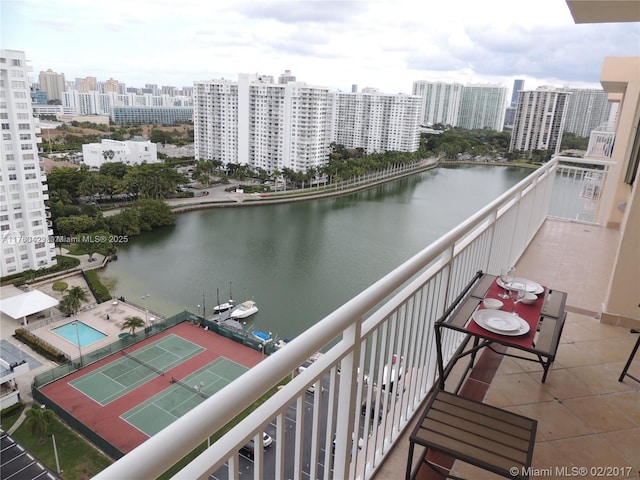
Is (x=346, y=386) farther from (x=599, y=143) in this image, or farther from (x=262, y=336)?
(x=262, y=336)

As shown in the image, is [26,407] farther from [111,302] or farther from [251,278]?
[251,278]

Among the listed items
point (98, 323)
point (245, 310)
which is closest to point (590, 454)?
point (245, 310)

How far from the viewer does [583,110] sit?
113 feet


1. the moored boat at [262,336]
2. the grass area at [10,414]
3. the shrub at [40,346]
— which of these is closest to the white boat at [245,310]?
the moored boat at [262,336]

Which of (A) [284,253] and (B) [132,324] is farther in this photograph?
(A) [284,253]

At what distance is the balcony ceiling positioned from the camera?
94.0 inches

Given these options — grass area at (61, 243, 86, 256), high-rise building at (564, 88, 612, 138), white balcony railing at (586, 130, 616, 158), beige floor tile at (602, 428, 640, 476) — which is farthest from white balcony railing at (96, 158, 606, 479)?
high-rise building at (564, 88, 612, 138)

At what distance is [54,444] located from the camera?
13.4m

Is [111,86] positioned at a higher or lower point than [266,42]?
lower

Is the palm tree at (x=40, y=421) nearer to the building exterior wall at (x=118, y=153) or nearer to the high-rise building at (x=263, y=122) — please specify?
the building exterior wall at (x=118, y=153)

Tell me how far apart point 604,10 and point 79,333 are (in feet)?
71.7

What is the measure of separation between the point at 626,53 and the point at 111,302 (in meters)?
21.0

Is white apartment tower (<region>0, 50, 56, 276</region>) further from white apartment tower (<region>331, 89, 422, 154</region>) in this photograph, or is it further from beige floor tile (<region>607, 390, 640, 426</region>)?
white apartment tower (<region>331, 89, 422, 154</region>)

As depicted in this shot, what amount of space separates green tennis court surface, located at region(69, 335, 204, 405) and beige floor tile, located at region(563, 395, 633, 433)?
17221mm
